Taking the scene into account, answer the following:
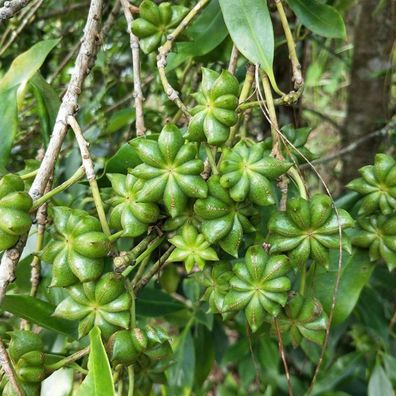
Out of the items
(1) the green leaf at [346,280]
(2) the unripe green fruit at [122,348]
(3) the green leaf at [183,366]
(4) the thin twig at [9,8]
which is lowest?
(3) the green leaf at [183,366]

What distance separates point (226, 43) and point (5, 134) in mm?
450

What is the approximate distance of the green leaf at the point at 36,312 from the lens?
0.76m

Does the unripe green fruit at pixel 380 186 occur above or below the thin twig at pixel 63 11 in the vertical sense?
below

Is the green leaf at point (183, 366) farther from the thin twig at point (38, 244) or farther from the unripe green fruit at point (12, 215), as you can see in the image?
the unripe green fruit at point (12, 215)

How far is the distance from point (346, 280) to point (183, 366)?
1.94 feet

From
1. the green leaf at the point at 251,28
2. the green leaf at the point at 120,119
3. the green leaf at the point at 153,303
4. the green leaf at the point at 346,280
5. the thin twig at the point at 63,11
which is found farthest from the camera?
the thin twig at the point at 63,11

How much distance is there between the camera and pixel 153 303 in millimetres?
1150

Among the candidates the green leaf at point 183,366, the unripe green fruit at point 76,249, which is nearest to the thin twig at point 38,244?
the unripe green fruit at point 76,249

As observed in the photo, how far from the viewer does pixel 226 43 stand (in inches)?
42.7

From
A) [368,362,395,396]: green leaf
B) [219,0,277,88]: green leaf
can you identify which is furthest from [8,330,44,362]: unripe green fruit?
[368,362,395,396]: green leaf

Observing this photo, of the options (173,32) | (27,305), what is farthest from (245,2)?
(27,305)

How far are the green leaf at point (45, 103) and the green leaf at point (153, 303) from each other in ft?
1.19

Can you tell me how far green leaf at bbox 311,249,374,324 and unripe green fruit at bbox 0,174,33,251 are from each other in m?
0.47

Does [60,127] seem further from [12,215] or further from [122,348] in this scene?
[122,348]
